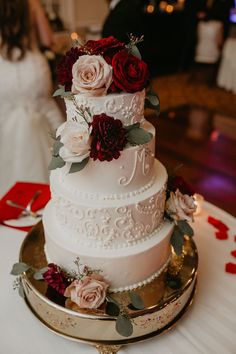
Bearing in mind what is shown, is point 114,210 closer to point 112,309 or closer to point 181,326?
point 112,309

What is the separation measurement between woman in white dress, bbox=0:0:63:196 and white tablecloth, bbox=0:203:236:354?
4.51 feet

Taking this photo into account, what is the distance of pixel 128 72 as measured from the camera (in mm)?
1222

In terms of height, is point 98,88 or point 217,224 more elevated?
point 98,88

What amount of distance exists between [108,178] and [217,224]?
0.95 meters

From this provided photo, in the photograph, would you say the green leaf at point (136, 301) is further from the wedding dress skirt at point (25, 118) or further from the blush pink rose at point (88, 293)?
the wedding dress skirt at point (25, 118)

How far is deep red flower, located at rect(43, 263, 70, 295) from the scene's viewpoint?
4.56 feet

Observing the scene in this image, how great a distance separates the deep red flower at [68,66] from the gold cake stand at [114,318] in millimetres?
763

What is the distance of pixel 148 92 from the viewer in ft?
4.72

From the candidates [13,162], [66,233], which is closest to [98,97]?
[66,233]

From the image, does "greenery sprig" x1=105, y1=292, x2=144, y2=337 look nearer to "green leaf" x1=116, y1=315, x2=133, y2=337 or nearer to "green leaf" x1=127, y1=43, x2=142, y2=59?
"green leaf" x1=116, y1=315, x2=133, y2=337

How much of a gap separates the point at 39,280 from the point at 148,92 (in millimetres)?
844

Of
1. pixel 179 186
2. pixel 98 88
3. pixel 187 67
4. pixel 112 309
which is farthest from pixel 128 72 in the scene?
pixel 187 67

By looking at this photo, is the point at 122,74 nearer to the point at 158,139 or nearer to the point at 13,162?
the point at 13,162

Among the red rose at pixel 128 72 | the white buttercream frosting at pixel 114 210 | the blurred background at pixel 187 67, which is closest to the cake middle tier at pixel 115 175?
the white buttercream frosting at pixel 114 210
